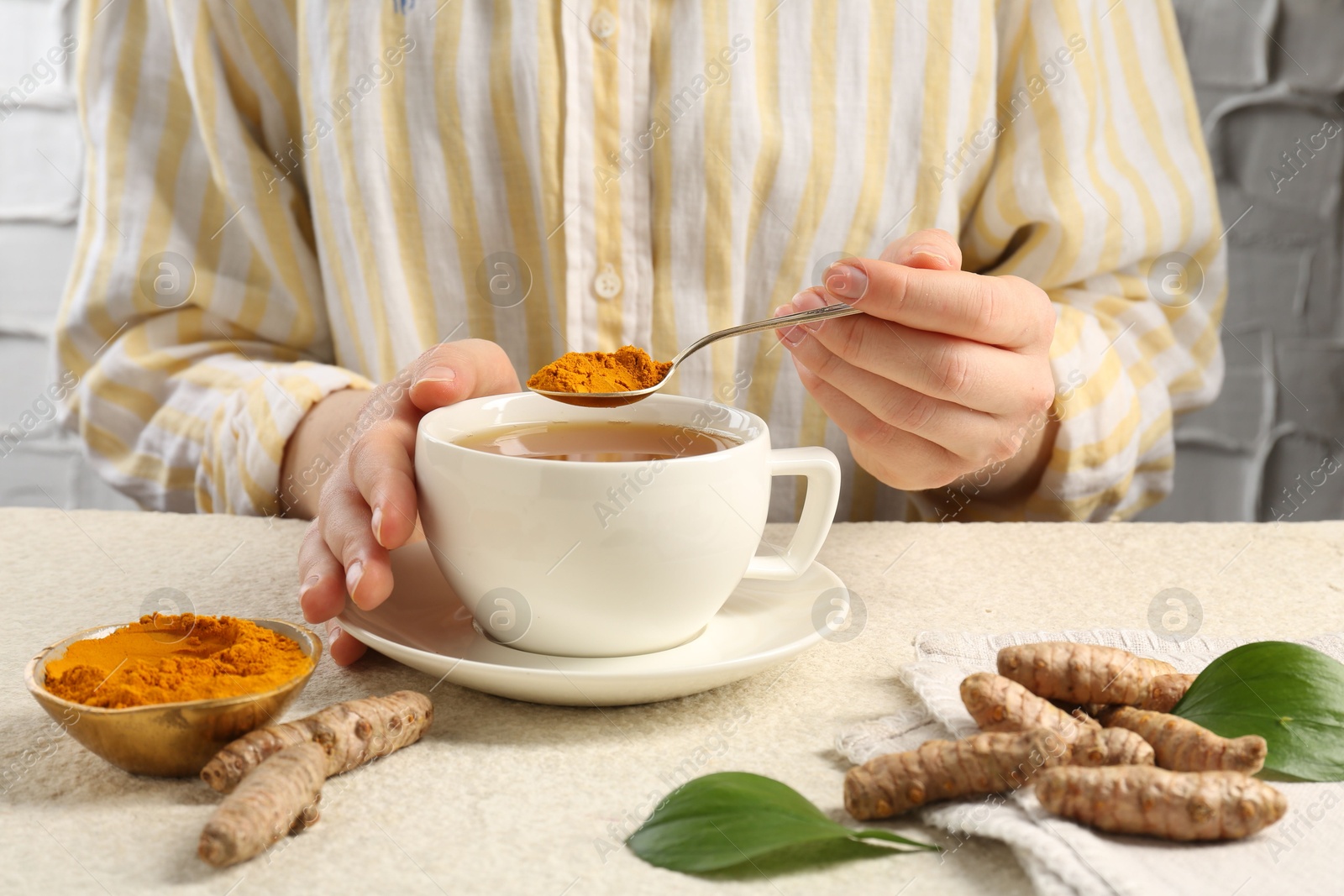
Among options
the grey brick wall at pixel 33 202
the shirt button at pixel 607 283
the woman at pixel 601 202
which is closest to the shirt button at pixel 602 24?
the woman at pixel 601 202

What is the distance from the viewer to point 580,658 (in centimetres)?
56

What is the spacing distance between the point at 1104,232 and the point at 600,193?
562 millimetres

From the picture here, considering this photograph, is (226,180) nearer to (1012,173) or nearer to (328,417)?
(328,417)

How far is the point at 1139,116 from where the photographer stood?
45.9 inches

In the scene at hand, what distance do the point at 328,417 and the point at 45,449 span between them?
1.43 metres

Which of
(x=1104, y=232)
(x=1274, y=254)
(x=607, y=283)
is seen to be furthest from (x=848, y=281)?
(x=1274, y=254)

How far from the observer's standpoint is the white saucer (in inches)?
19.5

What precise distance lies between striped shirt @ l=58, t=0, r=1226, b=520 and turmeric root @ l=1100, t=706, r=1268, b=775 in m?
0.64

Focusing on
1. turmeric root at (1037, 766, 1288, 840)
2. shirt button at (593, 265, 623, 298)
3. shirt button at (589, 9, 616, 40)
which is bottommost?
turmeric root at (1037, 766, 1288, 840)

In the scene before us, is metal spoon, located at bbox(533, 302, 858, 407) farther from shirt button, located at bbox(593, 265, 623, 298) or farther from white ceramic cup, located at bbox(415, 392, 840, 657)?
shirt button, located at bbox(593, 265, 623, 298)

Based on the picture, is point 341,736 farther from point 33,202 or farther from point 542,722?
point 33,202

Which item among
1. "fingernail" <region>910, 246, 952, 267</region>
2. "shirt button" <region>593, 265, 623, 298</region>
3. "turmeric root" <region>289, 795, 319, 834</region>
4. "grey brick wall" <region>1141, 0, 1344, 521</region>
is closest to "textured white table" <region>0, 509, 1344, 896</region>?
"turmeric root" <region>289, 795, 319, 834</region>

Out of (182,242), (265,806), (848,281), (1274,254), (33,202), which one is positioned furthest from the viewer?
(33,202)

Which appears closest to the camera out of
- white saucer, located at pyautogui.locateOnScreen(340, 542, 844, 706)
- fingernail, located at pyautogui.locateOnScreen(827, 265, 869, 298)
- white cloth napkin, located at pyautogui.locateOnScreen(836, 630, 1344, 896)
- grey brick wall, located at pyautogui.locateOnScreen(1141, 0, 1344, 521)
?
white cloth napkin, located at pyautogui.locateOnScreen(836, 630, 1344, 896)
